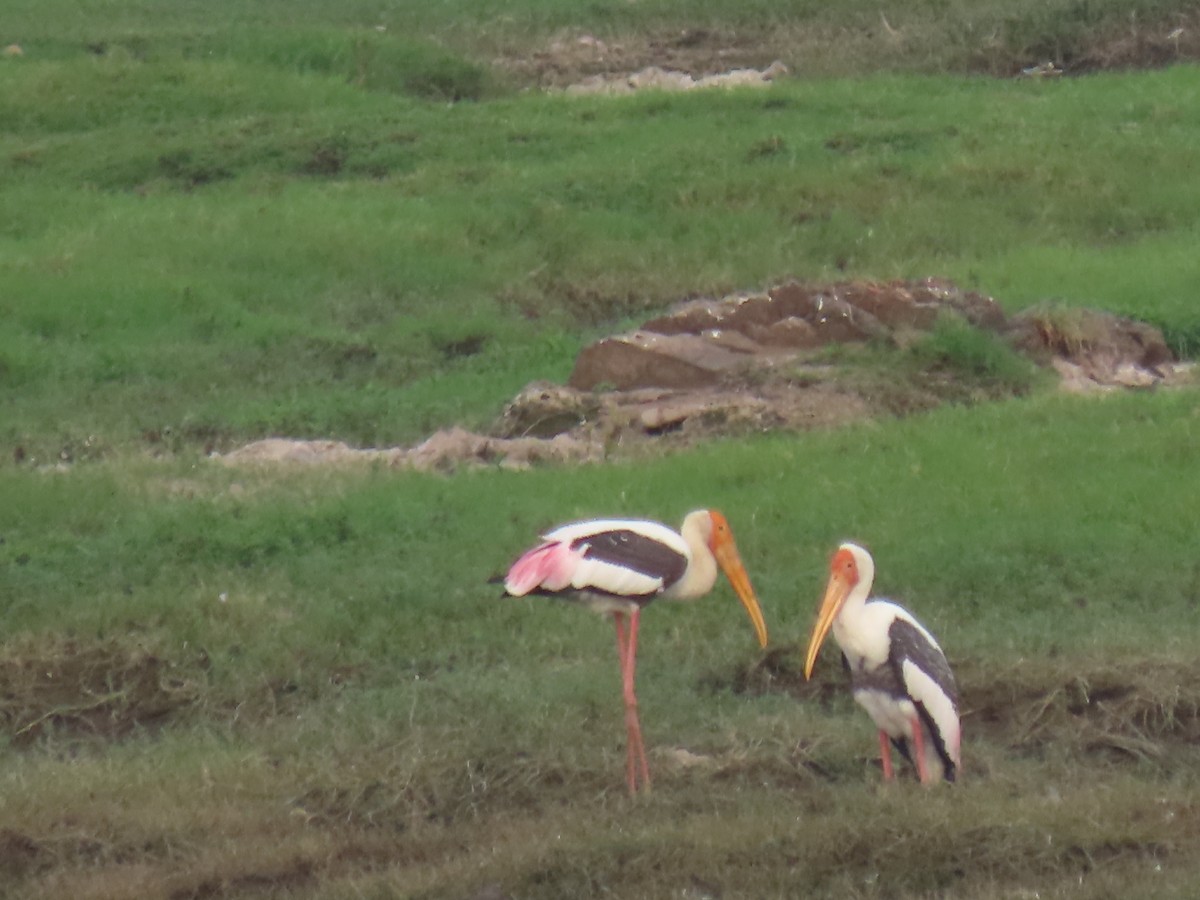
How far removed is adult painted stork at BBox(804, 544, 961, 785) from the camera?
6883 mm

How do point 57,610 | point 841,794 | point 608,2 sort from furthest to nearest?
point 608,2, point 57,610, point 841,794

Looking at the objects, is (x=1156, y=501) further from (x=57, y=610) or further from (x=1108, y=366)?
(x=57, y=610)

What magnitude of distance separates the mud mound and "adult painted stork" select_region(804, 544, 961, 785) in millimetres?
2993

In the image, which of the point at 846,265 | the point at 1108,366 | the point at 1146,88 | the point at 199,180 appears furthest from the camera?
the point at 1146,88

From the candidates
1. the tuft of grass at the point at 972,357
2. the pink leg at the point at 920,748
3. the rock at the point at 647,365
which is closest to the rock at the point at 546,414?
the rock at the point at 647,365

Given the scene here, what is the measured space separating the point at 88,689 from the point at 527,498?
258 centimetres

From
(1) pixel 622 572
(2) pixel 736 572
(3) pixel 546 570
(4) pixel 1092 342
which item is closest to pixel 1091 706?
(2) pixel 736 572

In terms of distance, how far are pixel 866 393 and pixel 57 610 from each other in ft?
16.3

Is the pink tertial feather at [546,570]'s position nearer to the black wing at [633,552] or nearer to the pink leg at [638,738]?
the black wing at [633,552]

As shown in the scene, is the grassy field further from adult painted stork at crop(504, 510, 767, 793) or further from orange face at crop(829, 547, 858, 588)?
orange face at crop(829, 547, 858, 588)

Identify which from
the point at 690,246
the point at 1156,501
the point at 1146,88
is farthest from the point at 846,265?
the point at 1156,501

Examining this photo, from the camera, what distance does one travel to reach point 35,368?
14.6m

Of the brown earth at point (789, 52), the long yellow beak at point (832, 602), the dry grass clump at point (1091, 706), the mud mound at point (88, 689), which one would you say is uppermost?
the long yellow beak at point (832, 602)

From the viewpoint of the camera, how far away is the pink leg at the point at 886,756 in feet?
23.1
